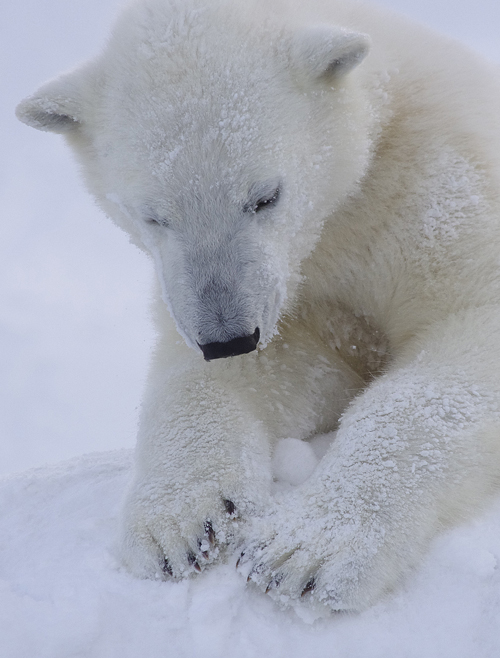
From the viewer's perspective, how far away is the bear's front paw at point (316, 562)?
189 centimetres

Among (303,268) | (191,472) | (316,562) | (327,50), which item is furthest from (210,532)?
(327,50)

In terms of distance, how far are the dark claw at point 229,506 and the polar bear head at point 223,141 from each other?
55cm

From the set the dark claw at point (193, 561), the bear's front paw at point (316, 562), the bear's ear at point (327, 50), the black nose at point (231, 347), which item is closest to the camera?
the bear's front paw at point (316, 562)

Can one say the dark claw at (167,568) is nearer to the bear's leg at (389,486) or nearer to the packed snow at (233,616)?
the packed snow at (233,616)

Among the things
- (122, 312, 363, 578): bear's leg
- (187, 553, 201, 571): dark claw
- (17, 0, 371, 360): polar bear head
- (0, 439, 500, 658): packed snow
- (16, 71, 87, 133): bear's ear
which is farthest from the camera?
(16, 71, 87, 133): bear's ear

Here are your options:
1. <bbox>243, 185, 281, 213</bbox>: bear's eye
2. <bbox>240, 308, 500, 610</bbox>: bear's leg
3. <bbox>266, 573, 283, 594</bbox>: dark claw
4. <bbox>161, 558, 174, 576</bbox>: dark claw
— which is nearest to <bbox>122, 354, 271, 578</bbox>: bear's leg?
<bbox>161, 558, 174, 576</bbox>: dark claw

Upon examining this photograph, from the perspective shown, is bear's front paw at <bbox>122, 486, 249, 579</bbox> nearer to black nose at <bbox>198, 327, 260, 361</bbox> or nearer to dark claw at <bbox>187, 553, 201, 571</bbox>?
dark claw at <bbox>187, 553, 201, 571</bbox>

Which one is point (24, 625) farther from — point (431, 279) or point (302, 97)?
point (302, 97)

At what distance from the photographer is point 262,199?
2.62 metres

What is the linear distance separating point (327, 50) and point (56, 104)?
1.29m

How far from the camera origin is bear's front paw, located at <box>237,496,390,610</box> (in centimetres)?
189

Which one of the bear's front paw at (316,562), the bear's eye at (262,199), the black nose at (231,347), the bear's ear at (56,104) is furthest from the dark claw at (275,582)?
the bear's ear at (56,104)

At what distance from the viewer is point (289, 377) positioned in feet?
10.4

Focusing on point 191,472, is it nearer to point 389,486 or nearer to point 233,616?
point 233,616
